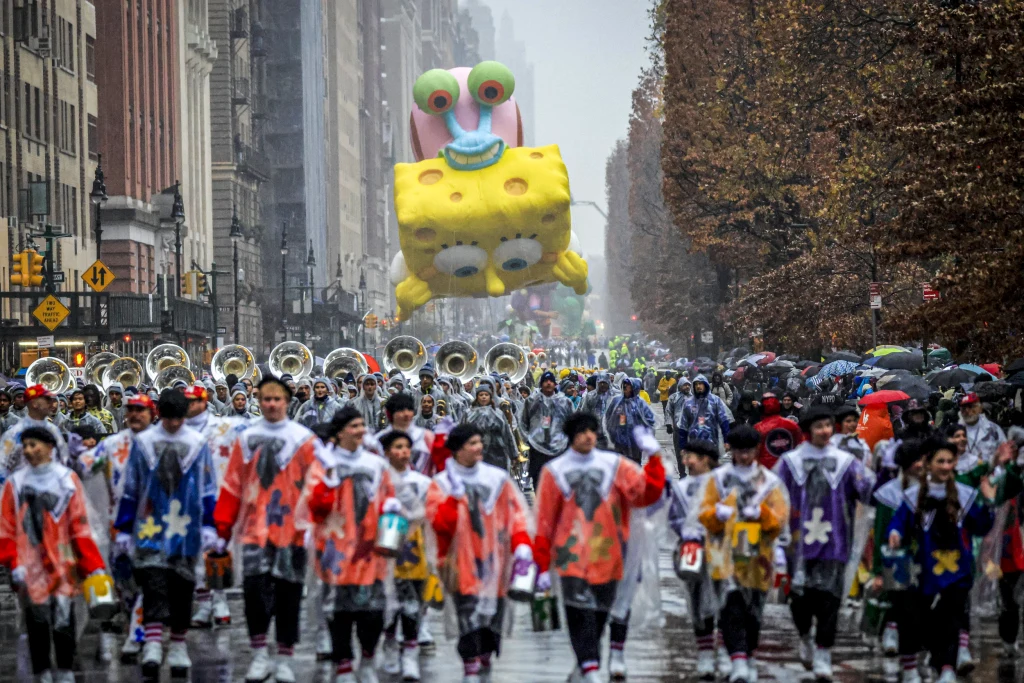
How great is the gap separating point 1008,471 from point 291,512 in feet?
14.2

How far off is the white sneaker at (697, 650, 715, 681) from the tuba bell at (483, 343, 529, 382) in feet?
82.7

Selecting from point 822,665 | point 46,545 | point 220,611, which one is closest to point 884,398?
point 220,611

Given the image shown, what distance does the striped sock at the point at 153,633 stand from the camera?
1105 cm

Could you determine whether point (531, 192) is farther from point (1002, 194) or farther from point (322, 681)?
point (322, 681)

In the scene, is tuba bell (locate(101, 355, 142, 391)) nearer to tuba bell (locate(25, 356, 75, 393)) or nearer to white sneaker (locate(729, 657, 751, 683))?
tuba bell (locate(25, 356, 75, 393))

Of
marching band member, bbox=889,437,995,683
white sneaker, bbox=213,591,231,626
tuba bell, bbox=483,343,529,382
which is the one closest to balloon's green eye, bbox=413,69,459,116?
tuba bell, bbox=483,343,529,382

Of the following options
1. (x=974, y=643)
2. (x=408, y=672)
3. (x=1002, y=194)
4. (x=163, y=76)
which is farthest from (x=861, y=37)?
(x=163, y=76)

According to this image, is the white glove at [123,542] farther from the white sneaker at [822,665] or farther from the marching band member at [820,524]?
the white sneaker at [822,665]

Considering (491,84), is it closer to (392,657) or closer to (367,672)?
(392,657)

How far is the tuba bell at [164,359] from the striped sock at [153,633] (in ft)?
83.1

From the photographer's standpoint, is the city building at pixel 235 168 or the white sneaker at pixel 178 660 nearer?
the white sneaker at pixel 178 660

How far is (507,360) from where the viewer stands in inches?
1443

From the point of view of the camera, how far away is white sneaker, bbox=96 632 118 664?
39.9ft

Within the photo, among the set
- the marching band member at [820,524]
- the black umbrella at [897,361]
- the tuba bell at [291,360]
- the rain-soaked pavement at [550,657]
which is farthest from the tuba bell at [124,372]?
the marching band member at [820,524]
